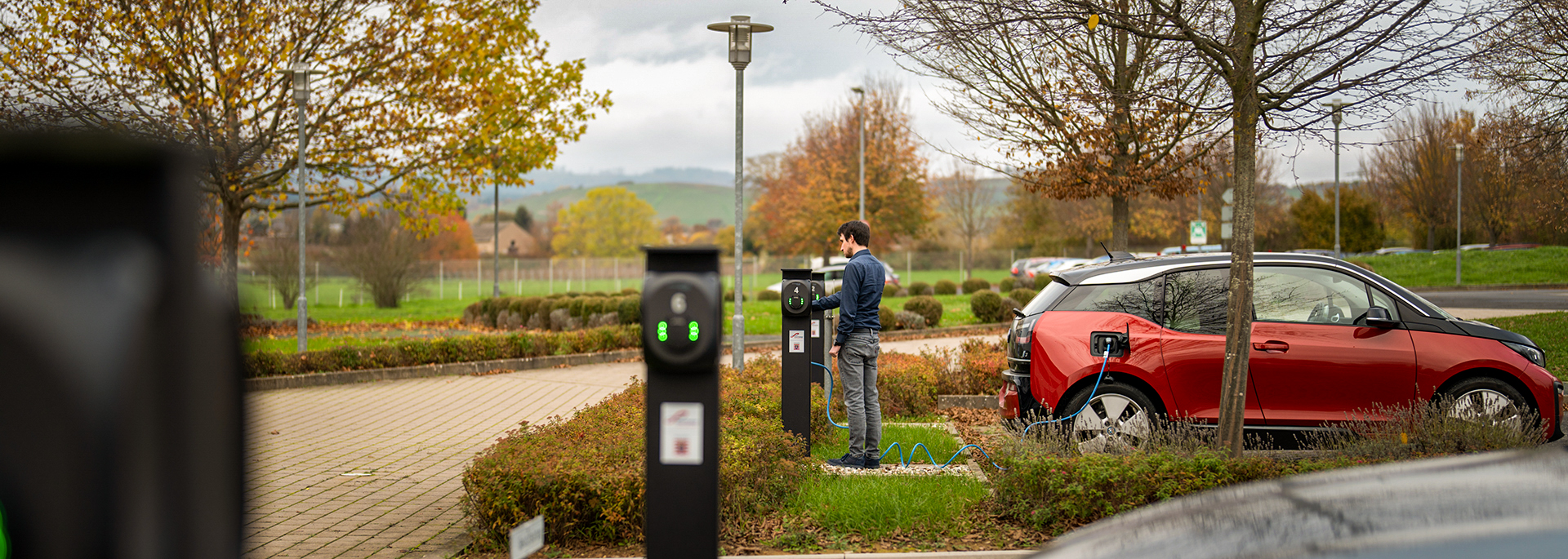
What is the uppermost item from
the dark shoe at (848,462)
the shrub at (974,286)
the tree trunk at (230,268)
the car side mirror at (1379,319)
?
the tree trunk at (230,268)

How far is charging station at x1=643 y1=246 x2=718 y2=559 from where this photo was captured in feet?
9.44

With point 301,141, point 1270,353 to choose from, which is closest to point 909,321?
point 301,141

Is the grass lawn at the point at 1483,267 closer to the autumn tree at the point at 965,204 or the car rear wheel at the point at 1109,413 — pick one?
the car rear wheel at the point at 1109,413

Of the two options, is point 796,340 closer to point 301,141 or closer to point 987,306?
point 301,141

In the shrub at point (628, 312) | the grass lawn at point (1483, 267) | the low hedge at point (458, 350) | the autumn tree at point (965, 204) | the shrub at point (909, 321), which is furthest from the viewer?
the autumn tree at point (965, 204)

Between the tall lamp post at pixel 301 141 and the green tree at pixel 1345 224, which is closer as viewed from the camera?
the tall lamp post at pixel 301 141

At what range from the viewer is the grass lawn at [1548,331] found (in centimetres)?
1074

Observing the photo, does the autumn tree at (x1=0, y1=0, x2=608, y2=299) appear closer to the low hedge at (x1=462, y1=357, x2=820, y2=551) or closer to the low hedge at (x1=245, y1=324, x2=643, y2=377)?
the low hedge at (x1=245, y1=324, x2=643, y2=377)

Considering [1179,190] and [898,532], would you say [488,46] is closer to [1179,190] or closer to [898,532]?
[1179,190]

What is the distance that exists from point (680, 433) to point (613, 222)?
7408 cm

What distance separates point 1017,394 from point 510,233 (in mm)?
94780

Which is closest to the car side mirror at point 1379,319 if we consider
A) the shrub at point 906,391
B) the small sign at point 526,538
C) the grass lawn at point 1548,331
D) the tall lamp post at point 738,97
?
the shrub at point 906,391

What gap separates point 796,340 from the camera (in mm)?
7023

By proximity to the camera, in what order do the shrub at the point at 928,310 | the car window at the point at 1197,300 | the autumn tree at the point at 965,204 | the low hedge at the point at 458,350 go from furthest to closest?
the autumn tree at the point at 965,204 → the shrub at the point at 928,310 → the low hedge at the point at 458,350 → the car window at the point at 1197,300
